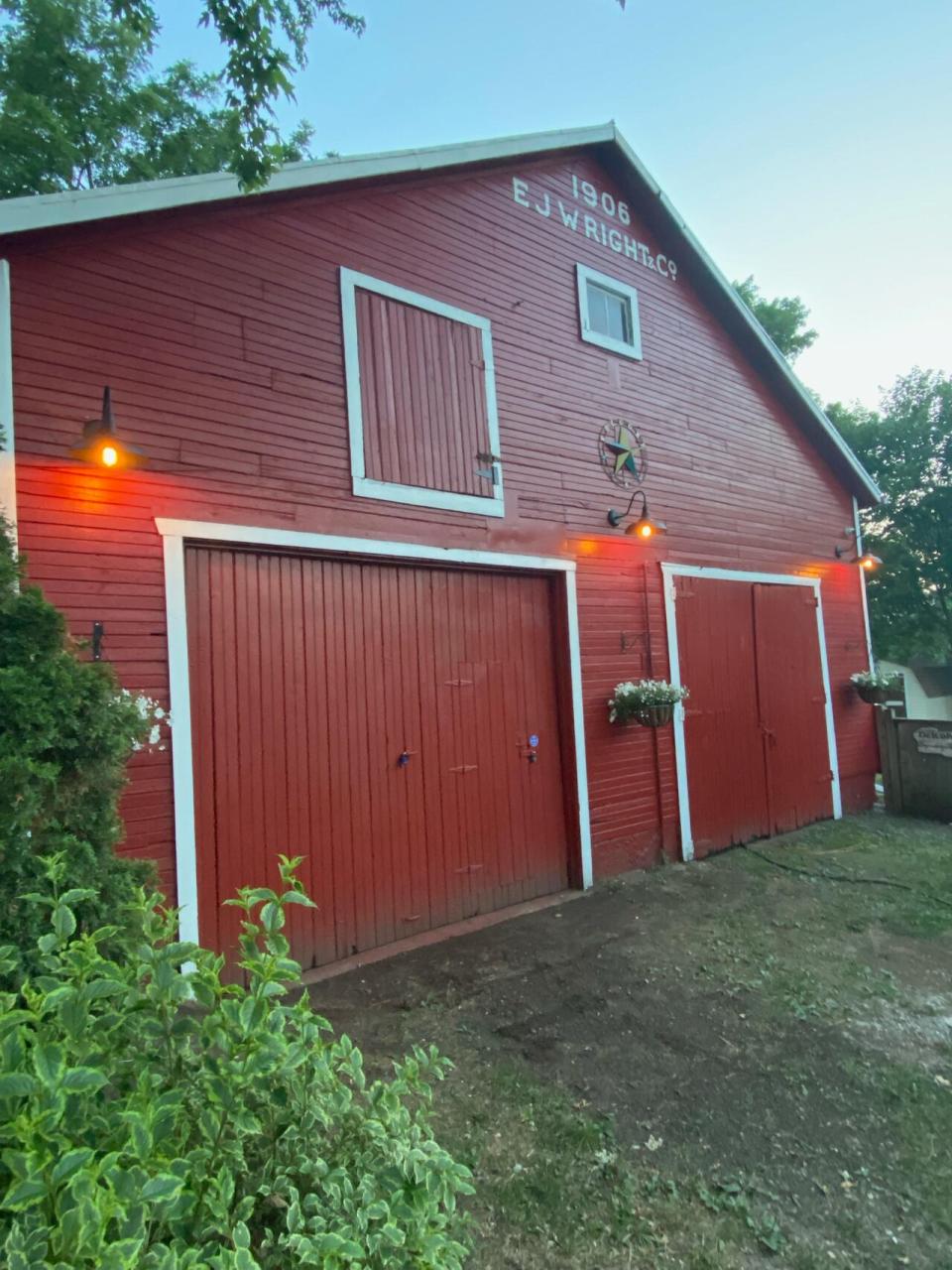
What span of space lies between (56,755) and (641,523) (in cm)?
478

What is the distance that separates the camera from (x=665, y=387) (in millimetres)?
6895

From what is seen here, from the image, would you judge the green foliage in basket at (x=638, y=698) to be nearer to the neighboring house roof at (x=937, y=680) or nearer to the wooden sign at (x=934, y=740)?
the wooden sign at (x=934, y=740)

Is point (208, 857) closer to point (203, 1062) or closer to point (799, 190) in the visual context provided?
point (203, 1062)

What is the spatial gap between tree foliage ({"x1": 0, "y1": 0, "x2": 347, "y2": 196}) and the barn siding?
2884 millimetres

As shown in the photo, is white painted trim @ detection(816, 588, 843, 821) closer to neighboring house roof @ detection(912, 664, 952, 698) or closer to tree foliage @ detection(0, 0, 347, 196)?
tree foliage @ detection(0, 0, 347, 196)

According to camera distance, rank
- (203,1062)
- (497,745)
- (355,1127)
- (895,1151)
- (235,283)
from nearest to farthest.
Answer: (203,1062)
(355,1127)
(895,1151)
(235,283)
(497,745)

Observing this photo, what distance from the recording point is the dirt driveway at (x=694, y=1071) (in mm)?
2127

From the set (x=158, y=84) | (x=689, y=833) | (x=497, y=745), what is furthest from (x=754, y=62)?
(x=158, y=84)

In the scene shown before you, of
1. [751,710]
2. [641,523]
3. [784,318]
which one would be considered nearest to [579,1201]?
[641,523]

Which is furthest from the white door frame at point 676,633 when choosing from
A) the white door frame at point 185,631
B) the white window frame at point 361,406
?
the white door frame at point 185,631

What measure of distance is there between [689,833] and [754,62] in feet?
21.0

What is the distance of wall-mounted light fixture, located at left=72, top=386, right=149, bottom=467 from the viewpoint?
342 cm

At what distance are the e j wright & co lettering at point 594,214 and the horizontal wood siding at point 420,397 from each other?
1672 mm

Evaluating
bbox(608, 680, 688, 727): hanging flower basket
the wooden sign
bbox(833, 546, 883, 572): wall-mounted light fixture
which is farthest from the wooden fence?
bbox(608, 680, 688, 727): hanging flower basket
